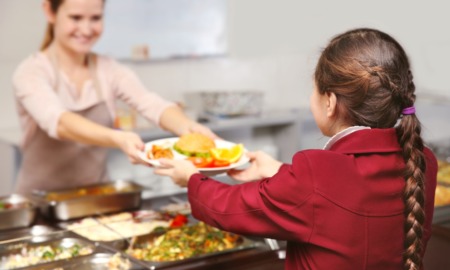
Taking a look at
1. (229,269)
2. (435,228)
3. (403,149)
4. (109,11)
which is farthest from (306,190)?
(109,11)

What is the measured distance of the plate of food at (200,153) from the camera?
7.66 ft

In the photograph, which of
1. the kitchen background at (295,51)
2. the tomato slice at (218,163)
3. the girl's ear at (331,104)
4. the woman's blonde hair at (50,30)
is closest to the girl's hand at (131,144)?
the tomato slice at (218,163)

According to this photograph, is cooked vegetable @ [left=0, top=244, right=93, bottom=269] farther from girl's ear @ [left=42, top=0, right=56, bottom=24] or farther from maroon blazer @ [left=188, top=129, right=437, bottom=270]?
girl's ear @ [left=42, top=0, right=56, bottom=24]

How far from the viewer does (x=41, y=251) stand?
228 centimetres

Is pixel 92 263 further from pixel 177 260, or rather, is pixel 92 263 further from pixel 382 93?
pixel 382 93

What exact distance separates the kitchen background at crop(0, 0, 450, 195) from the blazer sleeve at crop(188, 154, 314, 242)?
328cm

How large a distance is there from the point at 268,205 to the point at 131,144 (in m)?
0.97

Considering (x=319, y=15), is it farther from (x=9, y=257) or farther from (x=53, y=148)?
(x=9, y=257)

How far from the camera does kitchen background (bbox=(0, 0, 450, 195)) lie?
5.29 m

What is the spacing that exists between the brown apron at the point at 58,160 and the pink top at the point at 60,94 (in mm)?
40

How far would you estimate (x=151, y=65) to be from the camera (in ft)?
16.4

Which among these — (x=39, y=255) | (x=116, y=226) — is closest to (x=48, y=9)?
(x=116, y=226)

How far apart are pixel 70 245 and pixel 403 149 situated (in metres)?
1.21

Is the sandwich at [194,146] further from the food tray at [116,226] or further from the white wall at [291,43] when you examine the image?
the white wall at [291,43]
